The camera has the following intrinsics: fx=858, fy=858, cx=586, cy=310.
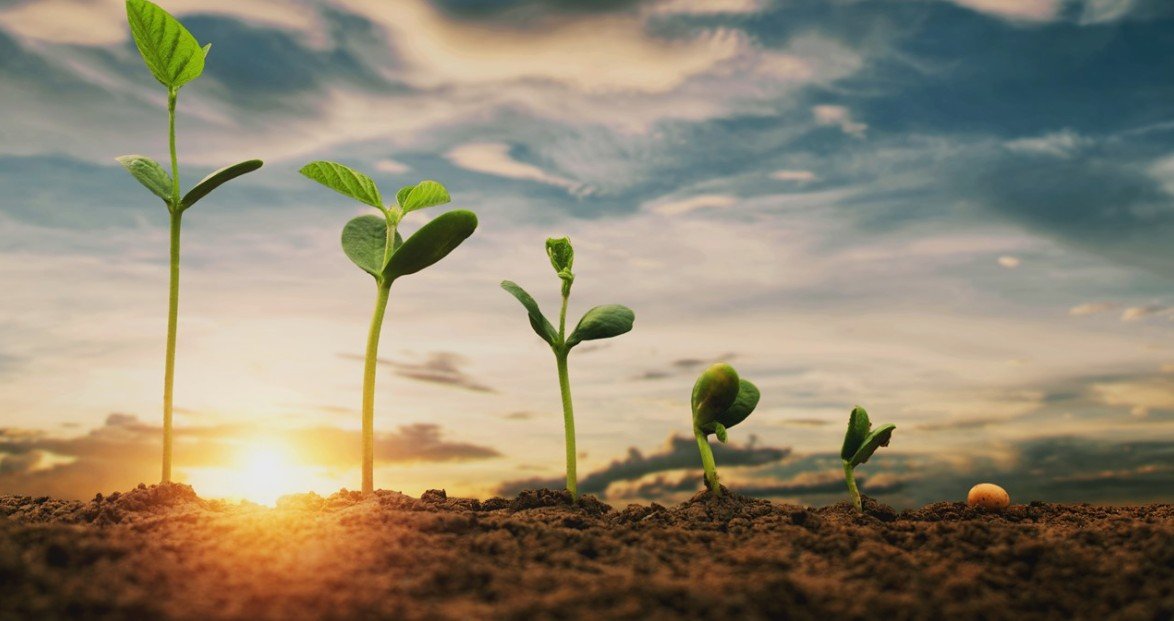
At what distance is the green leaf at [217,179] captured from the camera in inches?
132

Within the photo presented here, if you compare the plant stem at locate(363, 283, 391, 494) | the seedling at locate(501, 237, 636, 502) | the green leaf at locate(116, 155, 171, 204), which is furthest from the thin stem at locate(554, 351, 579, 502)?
the green leaf at locate(116, 155, 171, 204)

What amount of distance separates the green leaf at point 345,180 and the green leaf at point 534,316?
75 cm

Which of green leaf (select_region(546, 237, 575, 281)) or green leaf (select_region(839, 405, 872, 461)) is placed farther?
green leaf (select_region(546, 237, 575, 281))

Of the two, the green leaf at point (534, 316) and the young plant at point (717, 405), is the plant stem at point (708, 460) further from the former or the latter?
the green leaf at point (534, 316)

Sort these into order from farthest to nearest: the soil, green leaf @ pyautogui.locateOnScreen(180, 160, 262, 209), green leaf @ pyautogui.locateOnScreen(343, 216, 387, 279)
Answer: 1. green leaf @ pyautogui.locateOnScreen(343, 216, 387, 279)
2. green leaf @ pyautogui.locateOnScreen(180, 160, 262, 209)
3. the soil

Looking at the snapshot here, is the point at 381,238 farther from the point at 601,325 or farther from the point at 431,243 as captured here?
the point at 601,325

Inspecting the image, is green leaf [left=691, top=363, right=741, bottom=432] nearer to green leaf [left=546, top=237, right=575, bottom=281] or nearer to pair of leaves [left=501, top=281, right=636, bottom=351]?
pair of leaves [left=501, top=281, right=636, bottom=351]

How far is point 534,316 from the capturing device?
3553 mm

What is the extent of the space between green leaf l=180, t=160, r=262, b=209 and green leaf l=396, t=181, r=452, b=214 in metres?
0.69

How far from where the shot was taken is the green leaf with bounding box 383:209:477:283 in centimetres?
339

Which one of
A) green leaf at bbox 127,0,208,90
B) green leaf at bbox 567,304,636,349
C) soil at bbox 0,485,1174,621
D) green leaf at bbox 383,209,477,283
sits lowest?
soil at bbox 0,485,1174,621

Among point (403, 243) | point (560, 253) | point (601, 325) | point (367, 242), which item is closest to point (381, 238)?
point (367, 242)

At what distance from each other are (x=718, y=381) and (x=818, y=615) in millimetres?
1351

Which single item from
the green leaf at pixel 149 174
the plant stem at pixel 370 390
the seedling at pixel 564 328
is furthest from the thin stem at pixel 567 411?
the green leaf at pixel 149 174
